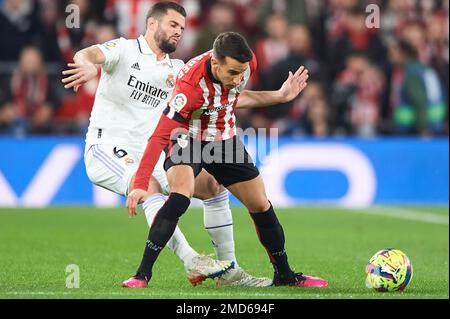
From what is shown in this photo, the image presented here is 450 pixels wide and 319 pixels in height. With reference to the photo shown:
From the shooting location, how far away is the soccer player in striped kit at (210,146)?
25.2 ft

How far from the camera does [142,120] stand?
891cm

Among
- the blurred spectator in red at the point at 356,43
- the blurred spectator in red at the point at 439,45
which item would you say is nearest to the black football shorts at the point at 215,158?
the blurred spectator in red at the point at 356,43

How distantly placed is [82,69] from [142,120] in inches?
49.2

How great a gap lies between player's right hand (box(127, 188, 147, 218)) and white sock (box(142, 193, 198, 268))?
0.46 meters

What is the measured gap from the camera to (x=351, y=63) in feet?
56.7

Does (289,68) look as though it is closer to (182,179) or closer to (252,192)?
(252,192)

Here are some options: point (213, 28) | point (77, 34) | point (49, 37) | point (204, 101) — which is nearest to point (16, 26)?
point (49, 37)

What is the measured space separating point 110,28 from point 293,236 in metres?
5.12

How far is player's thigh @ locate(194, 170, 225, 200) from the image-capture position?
27.5 feet

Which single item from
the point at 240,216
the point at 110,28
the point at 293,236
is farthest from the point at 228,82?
the point at 110,28

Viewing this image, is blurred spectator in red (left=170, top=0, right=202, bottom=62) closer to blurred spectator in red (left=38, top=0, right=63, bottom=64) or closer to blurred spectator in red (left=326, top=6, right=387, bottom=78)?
blurred spectator in red (left=38, top=0, right=63, bottom=64)

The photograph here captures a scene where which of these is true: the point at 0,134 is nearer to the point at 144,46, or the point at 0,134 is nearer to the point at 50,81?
the point at 50,81

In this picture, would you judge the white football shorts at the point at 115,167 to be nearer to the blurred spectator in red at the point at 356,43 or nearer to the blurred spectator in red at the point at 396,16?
the blurred spectator in red at the point at 356,43
